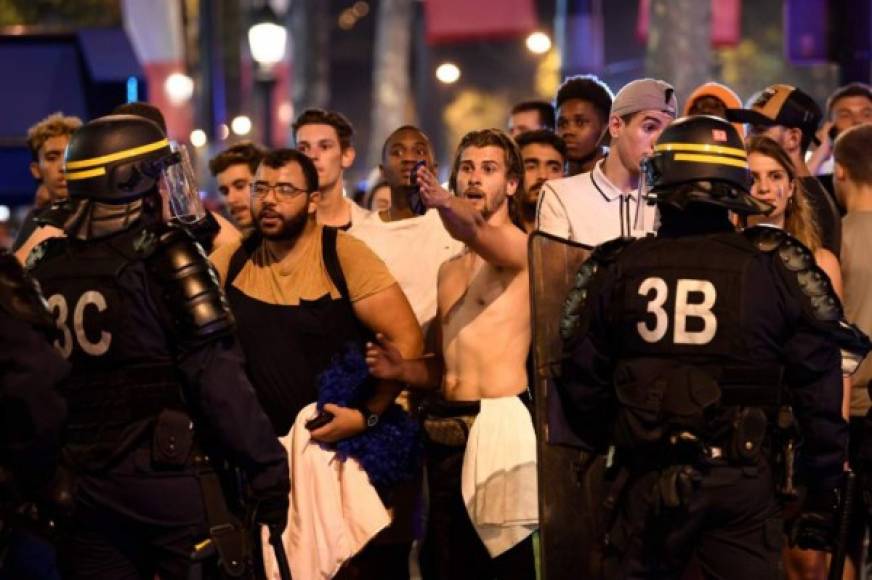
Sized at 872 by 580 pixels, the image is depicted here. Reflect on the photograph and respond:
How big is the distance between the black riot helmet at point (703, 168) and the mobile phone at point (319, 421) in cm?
198

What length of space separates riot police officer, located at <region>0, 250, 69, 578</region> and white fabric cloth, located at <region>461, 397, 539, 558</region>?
241 cm

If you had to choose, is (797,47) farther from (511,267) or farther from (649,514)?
(649,514)

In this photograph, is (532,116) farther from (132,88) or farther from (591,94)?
(132,88)

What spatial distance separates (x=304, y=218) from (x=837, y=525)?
2.73m

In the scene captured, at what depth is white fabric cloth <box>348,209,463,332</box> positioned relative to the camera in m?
8.76

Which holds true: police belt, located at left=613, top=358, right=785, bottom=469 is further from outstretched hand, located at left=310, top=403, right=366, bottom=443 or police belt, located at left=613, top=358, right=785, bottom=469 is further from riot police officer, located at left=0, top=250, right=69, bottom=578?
riot police officer, located at left=0, top=250, right=69, bottom=578

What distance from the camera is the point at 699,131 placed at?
21.5ft

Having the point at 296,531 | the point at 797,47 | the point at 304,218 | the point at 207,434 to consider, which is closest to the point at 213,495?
the point at 207,434

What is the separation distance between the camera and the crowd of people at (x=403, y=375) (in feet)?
20.6

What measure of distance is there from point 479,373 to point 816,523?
1.83m

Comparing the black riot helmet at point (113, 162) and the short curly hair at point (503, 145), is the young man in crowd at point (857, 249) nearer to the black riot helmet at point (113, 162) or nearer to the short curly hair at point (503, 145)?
the short curly hair at point (503, 145)

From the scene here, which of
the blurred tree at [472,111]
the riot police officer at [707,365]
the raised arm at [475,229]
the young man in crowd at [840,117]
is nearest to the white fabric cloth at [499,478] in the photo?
the raised arm at [475,229]

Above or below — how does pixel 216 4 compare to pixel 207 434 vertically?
above

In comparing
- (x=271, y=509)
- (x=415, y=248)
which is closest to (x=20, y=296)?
(x=271, y=509)
